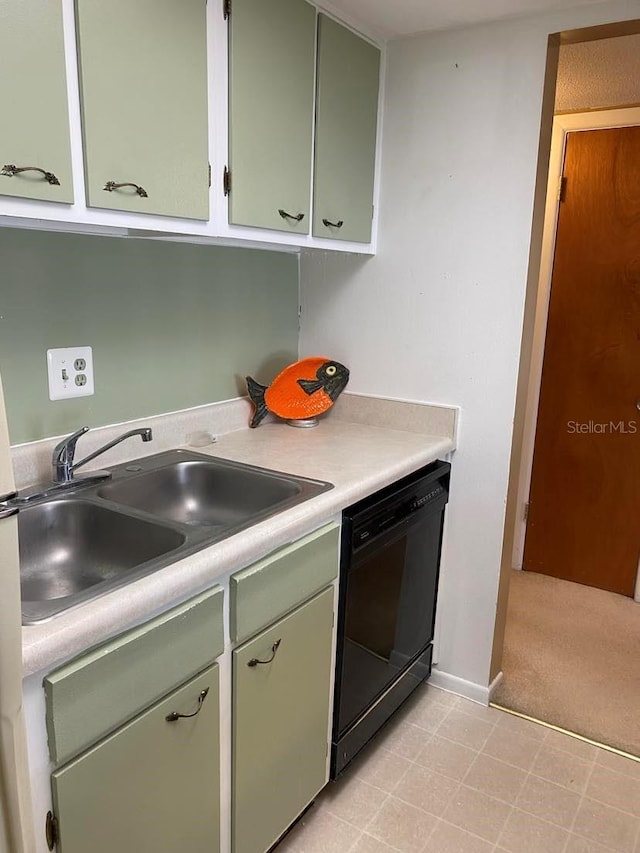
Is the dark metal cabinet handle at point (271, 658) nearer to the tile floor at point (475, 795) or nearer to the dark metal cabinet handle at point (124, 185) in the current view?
the tile floor at point (475, 795)

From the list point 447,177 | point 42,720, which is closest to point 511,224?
point 447,177

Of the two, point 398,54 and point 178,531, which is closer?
point 178,531

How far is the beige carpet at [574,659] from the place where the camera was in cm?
215

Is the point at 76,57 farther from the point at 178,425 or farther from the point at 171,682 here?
the point at 171,682

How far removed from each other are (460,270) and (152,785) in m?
1.62

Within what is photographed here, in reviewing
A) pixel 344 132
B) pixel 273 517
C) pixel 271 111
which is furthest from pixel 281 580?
pixel 344 132

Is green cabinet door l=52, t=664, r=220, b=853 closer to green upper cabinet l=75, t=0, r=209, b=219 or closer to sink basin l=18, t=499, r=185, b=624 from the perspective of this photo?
sink basin l=18, t=499, r=185, b=624

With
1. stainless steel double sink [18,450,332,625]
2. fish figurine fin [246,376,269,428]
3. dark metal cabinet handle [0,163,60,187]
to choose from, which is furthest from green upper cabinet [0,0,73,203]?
fish figurine fin [246,376,269,428]

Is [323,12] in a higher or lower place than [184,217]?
higher

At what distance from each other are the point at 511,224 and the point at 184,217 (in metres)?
1.02

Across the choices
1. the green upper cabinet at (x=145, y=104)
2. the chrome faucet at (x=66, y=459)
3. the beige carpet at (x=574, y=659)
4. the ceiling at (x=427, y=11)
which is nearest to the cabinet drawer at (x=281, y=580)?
the chrome faucet at (x=66, y=459)

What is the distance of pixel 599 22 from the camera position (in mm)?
1724

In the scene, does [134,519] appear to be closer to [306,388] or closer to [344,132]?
[306,388]

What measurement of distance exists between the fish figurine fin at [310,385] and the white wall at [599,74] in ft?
4.30
